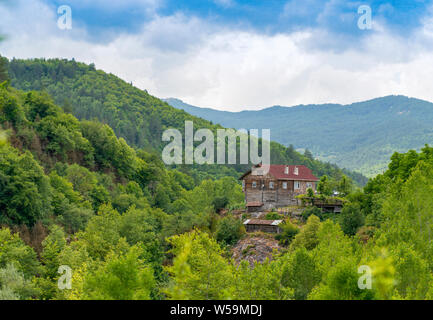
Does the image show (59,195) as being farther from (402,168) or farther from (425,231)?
(425,231)

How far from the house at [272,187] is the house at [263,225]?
764 centimetres

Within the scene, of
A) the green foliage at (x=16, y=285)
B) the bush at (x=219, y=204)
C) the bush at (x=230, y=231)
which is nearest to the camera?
the green foliage at (x=16, y=285)

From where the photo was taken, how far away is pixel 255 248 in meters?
53.4

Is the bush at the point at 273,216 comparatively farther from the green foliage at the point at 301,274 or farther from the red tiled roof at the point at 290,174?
the green foliage at the point at 301,274

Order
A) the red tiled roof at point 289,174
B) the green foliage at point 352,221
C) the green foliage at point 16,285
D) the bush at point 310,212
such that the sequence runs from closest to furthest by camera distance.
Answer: the green foliage at point 16,285 < the green foliage at point 352,221 < the bush at point 310,212 < the red tiled roof at point 289,174

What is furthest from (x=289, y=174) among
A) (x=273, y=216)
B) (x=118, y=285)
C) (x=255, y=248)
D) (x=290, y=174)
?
(x=118, y=285)

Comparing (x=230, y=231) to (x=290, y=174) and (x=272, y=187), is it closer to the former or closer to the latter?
(x=272, y=187)

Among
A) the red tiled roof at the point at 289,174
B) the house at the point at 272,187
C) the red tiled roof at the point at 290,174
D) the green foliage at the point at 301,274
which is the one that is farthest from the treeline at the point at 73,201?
the red tiled roof at the point at 290,174

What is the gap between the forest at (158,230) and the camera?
77.3ft

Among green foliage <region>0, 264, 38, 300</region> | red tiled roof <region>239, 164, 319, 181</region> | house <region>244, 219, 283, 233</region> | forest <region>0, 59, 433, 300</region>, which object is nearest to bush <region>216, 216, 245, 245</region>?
forest <region>0, 59, 433, 300</region>

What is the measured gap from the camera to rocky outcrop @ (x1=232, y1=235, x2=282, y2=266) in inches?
2013

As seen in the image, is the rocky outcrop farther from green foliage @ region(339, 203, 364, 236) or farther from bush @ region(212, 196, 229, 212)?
bush @ region(212, 196, 229, 212)

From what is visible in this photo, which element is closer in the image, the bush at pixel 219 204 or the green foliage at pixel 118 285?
the green foliage at pixel 118 285

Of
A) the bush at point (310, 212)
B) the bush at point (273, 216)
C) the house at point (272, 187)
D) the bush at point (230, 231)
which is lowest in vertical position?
the bush at point (230, 231)
